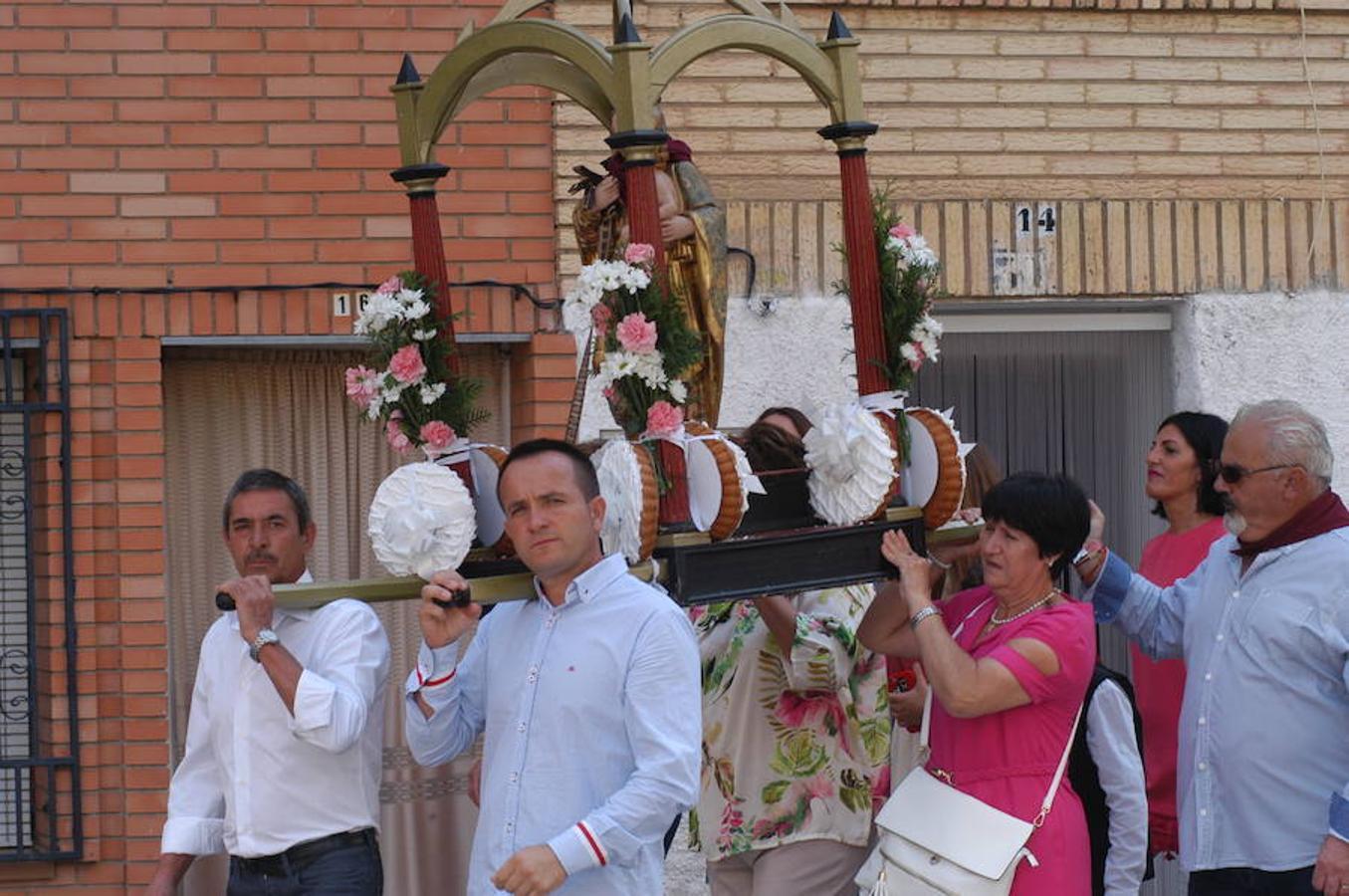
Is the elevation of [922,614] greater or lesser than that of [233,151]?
lesser

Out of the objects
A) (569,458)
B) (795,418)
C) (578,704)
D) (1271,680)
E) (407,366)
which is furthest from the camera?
(795,418)

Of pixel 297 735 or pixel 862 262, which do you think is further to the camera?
pixel 862 262

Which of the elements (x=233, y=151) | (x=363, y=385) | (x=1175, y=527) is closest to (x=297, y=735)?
(x=363, y=385)

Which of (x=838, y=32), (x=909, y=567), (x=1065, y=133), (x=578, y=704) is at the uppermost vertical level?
(x=1065, y=133)

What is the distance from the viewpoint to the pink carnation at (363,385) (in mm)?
5266

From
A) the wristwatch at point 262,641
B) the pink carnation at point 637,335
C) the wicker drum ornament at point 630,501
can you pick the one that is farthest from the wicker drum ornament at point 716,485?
the wristwatch at point 262,641

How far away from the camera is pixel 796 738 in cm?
557

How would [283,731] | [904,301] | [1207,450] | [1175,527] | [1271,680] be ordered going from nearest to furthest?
1. [1271,680]
2. [283,731]
3. [904,301]
4. [1207,450]
5. [1175,527]

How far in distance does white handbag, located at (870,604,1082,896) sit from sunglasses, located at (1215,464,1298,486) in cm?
63

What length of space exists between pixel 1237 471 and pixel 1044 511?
0.48 m

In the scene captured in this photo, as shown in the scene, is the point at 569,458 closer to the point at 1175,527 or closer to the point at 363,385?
the point at 363,385

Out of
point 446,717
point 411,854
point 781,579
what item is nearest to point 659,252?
point 781,579

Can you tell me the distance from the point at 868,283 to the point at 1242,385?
3.20 m

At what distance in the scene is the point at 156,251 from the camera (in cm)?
760
